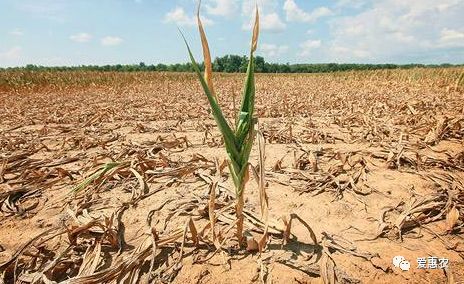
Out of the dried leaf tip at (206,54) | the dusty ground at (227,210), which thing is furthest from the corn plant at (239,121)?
the dusty ground at (227,210)

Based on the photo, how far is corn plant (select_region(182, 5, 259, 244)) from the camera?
1.54 metres

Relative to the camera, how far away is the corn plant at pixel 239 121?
5.05ft

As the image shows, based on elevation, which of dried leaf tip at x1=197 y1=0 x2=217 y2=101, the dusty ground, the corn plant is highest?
dried leaf tip at x1=197 y1=0 x2=217 y2=101

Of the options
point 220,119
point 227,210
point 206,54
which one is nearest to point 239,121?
point 220,119

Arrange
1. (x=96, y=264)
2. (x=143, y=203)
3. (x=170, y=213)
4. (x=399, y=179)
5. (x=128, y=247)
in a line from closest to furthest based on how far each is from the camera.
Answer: (x=96, y=264)
(x=128, y=247)
(x=170, y=213)
(x=143, y=203)
(x=399, y=179)

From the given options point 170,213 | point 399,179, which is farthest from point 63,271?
point 399,179

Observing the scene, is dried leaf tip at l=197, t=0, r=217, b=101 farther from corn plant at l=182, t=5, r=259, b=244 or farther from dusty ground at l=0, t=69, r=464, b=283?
dusty ground at l=0, t=69, r=464, b=283

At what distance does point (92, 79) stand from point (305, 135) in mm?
18367

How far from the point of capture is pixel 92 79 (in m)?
19.6

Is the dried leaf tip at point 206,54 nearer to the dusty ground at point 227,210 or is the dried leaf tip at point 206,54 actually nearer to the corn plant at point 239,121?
the corn plant at point 239,121

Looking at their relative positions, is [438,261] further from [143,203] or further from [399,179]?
[143,203]

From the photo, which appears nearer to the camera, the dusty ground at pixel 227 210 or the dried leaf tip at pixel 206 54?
the dried leaf tip at pixel 206 54

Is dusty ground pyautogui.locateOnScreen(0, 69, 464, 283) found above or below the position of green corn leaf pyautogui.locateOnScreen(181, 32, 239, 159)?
below

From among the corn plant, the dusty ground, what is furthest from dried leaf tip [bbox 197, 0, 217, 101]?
the dusty ground
